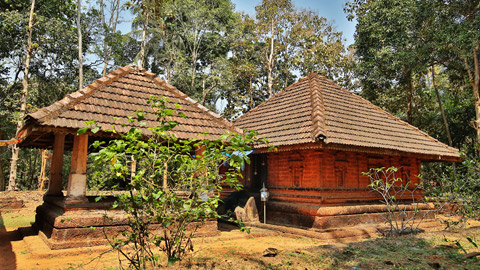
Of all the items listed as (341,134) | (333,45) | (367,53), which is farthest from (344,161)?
(333,45)

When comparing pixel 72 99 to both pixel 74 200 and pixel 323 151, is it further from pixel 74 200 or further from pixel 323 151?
pixel 323 151

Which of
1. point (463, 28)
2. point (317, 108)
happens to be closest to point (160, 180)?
point (317, 108)

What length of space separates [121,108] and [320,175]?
6.13 meters

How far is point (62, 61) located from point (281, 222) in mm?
18866

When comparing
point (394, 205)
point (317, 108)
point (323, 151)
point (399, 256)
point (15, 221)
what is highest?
point (317, 108)

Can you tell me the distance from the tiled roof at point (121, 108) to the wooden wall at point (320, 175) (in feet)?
9.76

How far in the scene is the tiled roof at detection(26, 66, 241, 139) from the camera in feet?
22.0

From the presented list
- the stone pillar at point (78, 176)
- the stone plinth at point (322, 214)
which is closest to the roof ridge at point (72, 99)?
the stone pillar at point (78, 176)

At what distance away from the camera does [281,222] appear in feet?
35.0

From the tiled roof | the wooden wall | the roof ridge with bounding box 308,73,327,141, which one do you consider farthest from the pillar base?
the wooden wall

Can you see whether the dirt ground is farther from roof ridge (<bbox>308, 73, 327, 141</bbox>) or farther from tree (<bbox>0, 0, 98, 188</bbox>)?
tree (<bbox>0, 0, 98, 188</bbox>)

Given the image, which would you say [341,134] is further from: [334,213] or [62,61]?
[62,61]

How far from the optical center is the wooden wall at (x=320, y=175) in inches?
392

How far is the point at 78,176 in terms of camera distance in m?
7.18
